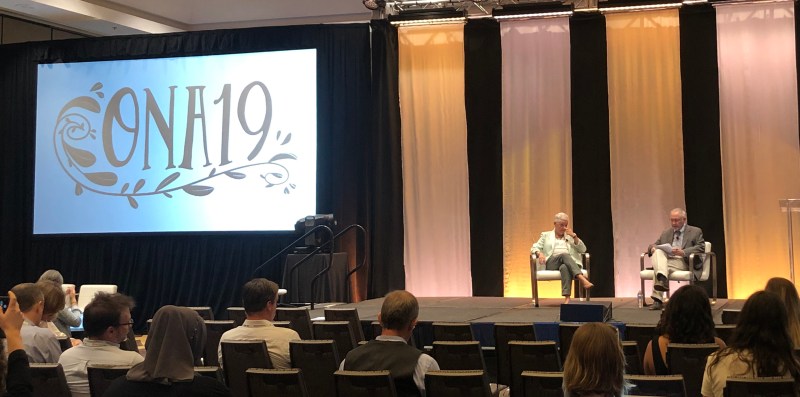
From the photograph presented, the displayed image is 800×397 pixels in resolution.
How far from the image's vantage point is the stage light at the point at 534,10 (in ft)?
32.7

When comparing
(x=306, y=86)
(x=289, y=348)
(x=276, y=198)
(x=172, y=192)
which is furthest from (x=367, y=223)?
(x=289, y=348)

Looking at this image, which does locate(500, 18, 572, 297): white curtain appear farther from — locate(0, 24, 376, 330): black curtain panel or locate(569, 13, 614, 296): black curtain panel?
locate(0, 24, 376, 330): black curtain panel

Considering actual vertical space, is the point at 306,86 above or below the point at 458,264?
above

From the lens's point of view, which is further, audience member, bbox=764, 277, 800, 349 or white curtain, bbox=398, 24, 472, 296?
white curtain, bbox=398, 24, 472, 296

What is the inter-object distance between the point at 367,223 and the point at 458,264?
1.25 m

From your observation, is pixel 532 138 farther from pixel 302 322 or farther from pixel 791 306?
pixel 791 306

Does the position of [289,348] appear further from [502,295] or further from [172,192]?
[172,192]

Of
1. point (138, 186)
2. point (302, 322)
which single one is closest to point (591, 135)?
point (302, 322)

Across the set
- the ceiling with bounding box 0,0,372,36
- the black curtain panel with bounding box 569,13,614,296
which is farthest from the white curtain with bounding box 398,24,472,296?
the ceiling with bounding box 0,0,372,36

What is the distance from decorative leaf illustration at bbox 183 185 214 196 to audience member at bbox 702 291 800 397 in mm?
9134

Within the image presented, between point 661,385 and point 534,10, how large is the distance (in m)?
7.23

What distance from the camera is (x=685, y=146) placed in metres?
10.5

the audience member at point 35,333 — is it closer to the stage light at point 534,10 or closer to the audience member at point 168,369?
the audience member at point 168,369

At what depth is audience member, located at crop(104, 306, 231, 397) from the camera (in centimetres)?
286
